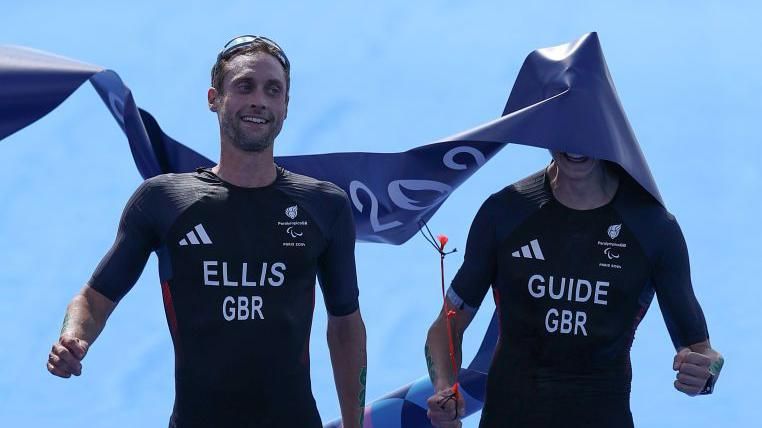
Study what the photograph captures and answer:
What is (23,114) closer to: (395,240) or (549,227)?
(395,240)

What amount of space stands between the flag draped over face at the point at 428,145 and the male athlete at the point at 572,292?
0.12 m

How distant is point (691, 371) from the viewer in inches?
175

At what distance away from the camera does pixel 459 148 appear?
205 inches

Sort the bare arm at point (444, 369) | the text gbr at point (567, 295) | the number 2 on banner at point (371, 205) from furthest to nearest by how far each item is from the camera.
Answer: the number 2 on banner at point (371, 205), the text gbr at point (567, 295), the bare arm at point (444, 369)

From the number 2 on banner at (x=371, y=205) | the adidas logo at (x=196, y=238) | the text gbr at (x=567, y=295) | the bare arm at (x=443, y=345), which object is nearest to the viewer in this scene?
Result: the adidas logo at (x=196, y=238)

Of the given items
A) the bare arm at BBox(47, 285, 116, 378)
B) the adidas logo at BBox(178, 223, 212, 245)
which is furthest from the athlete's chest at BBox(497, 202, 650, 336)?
the bare arm at BBox(47, 285, 116, 378)

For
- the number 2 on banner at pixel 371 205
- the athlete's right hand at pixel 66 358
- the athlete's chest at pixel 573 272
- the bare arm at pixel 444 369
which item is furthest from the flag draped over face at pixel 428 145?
the athlete's right hand at pixel 66 358

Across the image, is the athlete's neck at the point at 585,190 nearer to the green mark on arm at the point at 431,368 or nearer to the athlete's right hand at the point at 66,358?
the green mark on arm at the point at 431,368

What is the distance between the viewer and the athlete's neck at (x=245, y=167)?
464 cm

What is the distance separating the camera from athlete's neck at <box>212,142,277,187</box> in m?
4.64

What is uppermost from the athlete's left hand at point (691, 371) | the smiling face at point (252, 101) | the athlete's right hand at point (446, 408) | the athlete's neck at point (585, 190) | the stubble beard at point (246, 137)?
the smiling face at point (252, 101)

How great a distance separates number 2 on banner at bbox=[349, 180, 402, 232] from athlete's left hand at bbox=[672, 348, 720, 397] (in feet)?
4.86

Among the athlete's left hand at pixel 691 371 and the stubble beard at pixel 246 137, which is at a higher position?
the stubble beard at pixel 246 137

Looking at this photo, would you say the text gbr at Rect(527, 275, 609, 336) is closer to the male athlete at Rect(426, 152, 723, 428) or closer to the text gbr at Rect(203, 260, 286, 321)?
the male athlete at Rect(426, 152, 723, 428)
